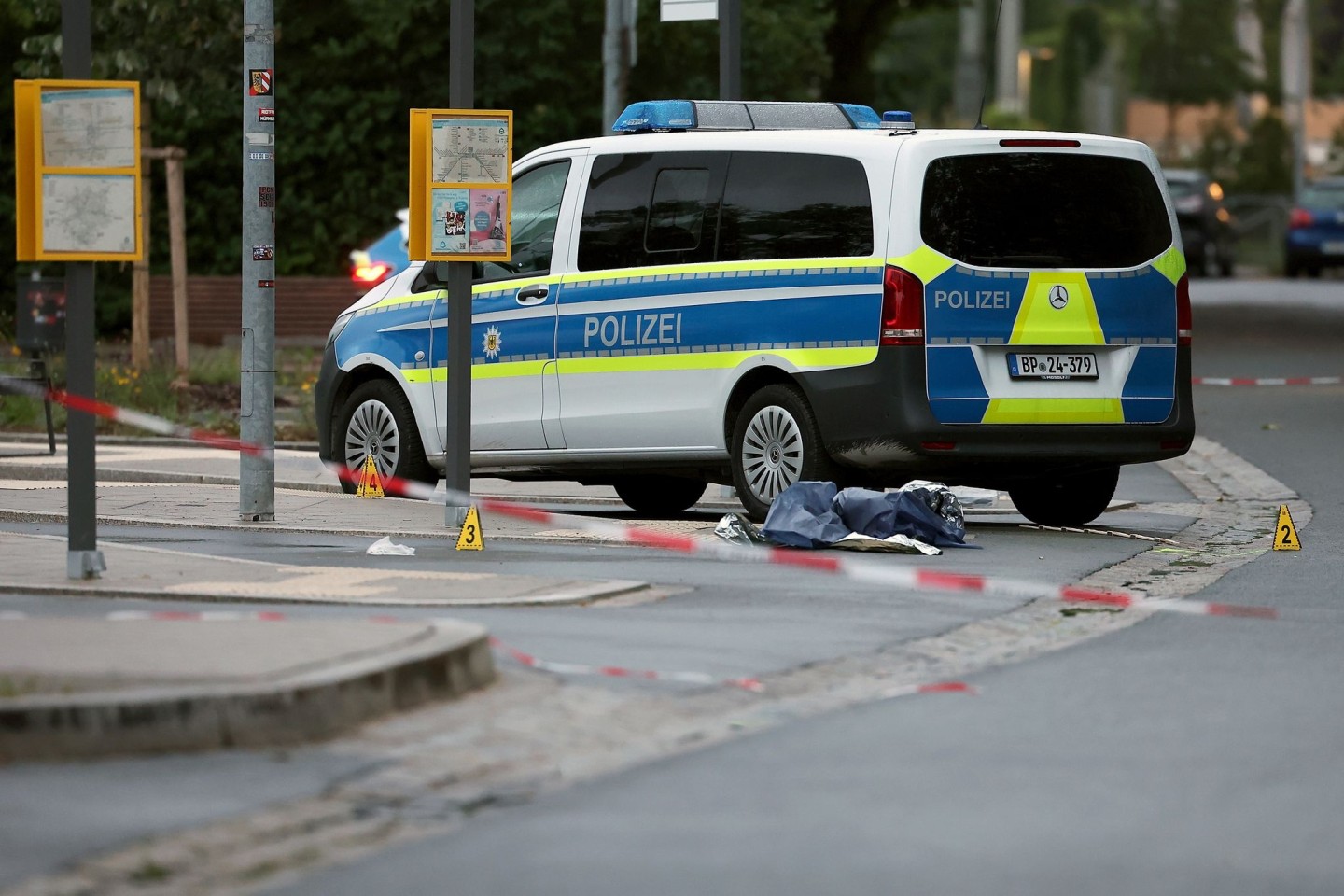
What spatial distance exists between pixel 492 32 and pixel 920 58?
7629 cm

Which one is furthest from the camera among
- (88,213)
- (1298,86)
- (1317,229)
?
(1298,86)

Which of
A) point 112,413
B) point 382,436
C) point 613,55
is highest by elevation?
point 613,55

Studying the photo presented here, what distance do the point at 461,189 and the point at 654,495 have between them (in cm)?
309

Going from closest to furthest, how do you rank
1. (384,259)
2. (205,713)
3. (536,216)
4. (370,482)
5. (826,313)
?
(205,713)
(826,313)
(536,216)
(370,482)
(384,259)

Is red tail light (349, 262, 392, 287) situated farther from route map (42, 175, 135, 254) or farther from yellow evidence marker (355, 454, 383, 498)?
route map (42, 175, 135, 254)

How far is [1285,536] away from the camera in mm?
13070

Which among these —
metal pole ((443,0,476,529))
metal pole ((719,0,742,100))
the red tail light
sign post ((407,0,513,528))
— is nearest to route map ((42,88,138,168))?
sign post ((407,0,513,528))

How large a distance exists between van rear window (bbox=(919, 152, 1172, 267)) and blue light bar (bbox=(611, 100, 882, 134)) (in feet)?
4.72

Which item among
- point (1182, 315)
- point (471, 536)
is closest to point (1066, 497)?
point (1182, 315)

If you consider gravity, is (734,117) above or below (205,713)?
above

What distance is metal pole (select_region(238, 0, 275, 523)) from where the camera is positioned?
1362cm

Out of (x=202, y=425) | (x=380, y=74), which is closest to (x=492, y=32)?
(x=380, y=74)

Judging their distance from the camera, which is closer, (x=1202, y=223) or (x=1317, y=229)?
(x=1317, y=229)

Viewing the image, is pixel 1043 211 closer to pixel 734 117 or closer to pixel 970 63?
pixel 734 117
